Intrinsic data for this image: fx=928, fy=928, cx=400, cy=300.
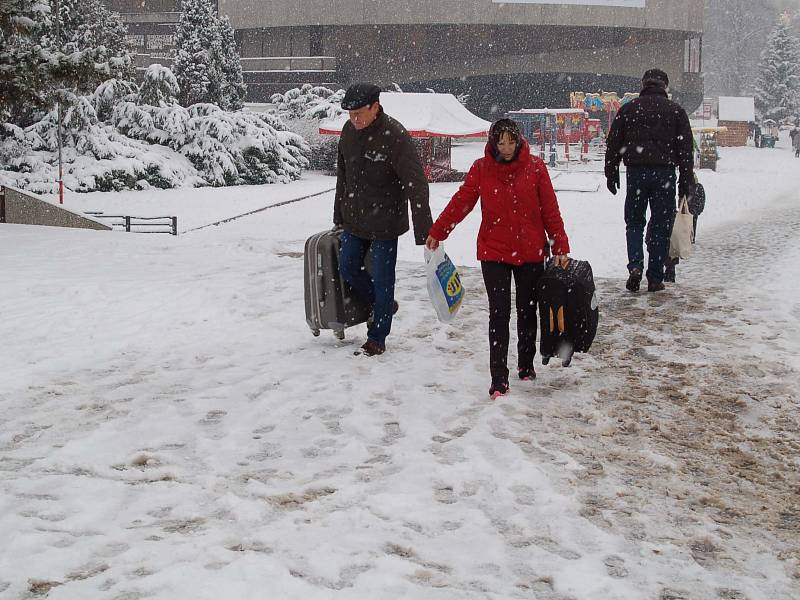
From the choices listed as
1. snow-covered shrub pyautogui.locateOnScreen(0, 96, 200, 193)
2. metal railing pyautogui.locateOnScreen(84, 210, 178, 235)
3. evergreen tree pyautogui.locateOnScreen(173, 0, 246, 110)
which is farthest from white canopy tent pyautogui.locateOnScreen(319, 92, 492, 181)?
metal railing pyautogui.locateOnScreen(84, 210, 178, 235)

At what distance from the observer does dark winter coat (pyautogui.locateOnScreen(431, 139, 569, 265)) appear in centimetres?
523

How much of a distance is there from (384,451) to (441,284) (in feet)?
4.90

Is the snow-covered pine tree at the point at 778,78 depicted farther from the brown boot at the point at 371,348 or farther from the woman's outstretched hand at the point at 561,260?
→ the woman's outstretched hand at the point at 561,260

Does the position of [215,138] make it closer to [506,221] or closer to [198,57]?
[198,57]

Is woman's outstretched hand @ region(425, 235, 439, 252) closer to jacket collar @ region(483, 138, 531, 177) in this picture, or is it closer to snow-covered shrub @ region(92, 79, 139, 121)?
jacket collar @ region(483, 138, 531, 177)

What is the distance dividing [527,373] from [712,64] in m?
115

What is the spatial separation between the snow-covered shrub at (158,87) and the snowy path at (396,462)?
22381mm

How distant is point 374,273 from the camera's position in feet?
20.4

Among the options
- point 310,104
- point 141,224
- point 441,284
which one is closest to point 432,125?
point 310,104

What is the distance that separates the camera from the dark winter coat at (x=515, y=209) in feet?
17.1

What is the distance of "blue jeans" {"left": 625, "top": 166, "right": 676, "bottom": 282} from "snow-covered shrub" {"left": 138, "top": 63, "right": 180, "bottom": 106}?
75.9 feet

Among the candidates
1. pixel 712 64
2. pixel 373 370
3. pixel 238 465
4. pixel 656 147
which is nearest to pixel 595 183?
pixel 656 147

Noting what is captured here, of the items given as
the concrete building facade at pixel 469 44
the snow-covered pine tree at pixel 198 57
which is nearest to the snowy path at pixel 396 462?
the snow-covered pine tree at pixel 198 57

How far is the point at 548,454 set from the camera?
15.1 ft
